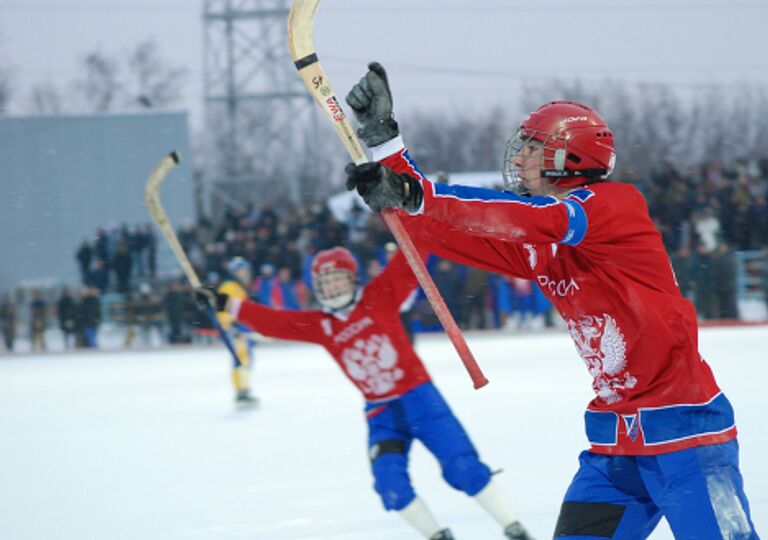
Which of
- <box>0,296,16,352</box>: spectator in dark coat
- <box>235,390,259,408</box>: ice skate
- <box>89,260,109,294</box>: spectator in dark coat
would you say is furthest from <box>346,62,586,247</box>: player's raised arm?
<box>0,296,16,352</box>: spectator in dark coat

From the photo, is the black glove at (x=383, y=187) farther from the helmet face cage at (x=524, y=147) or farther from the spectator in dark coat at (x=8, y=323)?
the spectator in dark coat at (x=8, y=323)

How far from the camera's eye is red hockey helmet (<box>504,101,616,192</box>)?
102 inches

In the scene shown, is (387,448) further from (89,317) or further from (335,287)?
(89,317)

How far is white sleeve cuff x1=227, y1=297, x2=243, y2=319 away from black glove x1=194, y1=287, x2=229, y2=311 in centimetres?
3

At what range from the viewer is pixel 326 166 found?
2466 centimetres

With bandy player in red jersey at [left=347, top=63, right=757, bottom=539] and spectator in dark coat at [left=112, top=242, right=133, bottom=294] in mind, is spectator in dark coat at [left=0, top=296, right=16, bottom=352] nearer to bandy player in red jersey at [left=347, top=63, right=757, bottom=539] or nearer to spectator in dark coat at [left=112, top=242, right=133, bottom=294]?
spectator in dark coat at [left=112, top=242, right=133, bottom=294]

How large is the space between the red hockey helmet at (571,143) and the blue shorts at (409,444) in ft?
5.87

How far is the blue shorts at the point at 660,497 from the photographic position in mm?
2365

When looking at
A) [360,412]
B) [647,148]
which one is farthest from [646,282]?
[647,148]

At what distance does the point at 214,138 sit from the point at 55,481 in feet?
50.2

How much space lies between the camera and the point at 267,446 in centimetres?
653

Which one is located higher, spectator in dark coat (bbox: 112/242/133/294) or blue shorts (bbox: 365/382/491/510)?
blue shorts (bbox: 365/382/491/510)

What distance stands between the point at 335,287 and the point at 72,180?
49.6ft

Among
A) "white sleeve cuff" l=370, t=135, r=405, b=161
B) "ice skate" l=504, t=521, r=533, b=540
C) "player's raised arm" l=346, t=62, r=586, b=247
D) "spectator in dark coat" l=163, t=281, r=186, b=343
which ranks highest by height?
"white sleeve cuff" l=370, t=135, r=405, b=161
